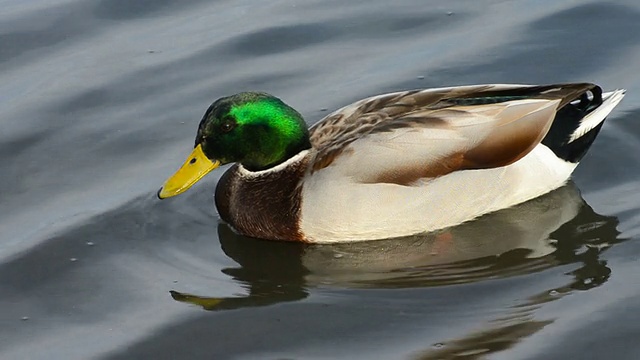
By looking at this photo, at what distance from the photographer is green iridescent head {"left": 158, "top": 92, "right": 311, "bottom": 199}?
7.69m

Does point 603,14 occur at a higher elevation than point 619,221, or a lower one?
higher

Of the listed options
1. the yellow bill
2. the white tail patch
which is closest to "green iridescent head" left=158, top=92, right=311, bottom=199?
the yellow bill

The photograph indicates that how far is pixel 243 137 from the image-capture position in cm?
781

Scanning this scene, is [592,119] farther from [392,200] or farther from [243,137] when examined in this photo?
[243,137]

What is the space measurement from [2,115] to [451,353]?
444 centimetres

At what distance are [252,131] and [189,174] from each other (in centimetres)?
44

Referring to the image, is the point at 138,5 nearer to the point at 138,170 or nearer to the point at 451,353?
the point at 138,170

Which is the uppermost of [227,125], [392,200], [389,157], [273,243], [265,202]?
[227,125]

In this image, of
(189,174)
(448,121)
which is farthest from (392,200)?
(189,174)

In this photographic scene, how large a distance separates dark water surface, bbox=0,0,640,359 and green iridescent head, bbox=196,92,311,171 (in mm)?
501

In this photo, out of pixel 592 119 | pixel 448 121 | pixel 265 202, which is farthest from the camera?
pixel 592 119

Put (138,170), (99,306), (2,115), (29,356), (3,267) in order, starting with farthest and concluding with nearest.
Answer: (2,115) → (138,170) → (3,267) → (99,306) → (29,356)

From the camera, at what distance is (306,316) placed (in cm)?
679

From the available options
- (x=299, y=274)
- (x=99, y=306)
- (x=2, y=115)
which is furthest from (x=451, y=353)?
(x=2, y=115)
